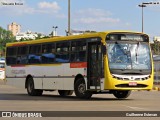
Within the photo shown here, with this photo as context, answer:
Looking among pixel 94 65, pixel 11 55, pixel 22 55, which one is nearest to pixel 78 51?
pixel 94 65

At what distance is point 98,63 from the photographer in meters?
23.6

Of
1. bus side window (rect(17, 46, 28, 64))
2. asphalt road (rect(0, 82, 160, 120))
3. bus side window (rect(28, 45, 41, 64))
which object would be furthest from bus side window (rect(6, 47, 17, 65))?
asphalt road (rect(0, 82, 160, 120))

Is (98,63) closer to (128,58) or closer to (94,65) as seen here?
(94,65)

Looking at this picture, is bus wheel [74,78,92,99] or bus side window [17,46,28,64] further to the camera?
bus side window [17,46,28,64]

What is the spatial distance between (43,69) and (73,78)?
3.39 metres

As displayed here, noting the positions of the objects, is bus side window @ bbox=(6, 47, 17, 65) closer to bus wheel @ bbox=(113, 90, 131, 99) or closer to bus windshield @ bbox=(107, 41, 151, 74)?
bus wheel @ bbox=(113, 90, 131, 99)

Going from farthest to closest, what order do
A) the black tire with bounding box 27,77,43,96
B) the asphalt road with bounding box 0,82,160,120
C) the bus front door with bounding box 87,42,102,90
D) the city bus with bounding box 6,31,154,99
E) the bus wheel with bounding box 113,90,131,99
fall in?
the black tire with bounding box 27,77,43,96, the bus wheel with bounding box 113,90,131,99, the bus front door with bounding box 87,42,102,90, the city bus with bounding box 6,31,154,99, the asphalt road with bounding box 0,82,160,120

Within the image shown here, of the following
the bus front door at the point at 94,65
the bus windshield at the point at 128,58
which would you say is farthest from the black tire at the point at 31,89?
the bus windshield at the point at 128,58

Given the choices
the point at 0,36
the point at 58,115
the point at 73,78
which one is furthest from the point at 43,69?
the point at 0,36

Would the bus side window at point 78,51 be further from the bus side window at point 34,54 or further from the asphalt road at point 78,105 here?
the bus side window at point 34,54

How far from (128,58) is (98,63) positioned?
143 cm

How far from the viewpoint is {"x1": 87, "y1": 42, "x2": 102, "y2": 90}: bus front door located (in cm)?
2355

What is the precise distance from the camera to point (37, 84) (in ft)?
94.1

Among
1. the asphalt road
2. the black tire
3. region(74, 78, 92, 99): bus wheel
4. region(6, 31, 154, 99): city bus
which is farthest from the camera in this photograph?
the black tire
